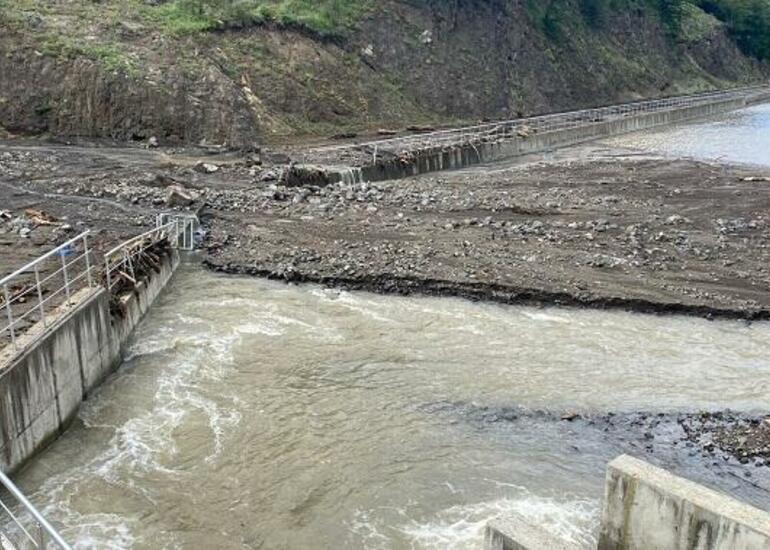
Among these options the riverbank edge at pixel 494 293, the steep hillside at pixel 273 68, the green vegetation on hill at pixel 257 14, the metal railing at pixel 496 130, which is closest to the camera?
the riverbank edge at pixel 494 293

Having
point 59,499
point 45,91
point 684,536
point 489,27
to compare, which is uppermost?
point 489,27

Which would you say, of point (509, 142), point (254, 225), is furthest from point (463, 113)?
point (254, 225)

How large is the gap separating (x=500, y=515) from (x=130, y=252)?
1107 cm

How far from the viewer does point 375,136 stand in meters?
41.5

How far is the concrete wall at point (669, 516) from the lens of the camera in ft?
22.8

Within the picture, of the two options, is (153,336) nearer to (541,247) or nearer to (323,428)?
(323,428)

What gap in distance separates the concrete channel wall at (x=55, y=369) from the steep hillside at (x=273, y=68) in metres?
23.0

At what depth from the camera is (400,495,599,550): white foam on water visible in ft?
32.0

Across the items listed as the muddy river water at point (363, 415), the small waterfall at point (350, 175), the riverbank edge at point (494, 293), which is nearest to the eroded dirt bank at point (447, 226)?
the riverbank edge at point (494, 293)

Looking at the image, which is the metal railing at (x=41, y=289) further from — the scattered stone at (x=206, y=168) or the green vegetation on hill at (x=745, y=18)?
the green vegetation on hill at (x=745, y=18)

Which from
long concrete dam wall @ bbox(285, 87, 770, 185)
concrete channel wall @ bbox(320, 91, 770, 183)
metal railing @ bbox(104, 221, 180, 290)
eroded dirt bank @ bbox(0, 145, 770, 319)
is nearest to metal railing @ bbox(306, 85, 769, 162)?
long concrete dam wall @ bbox(285, 87, 770, 185)

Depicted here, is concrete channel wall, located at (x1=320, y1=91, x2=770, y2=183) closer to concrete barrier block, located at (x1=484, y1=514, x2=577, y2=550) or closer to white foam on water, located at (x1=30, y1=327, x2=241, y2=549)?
white foam on water, located at (x1=30, y1=327, x2=241, y2=549)

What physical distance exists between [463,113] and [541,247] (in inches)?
1278

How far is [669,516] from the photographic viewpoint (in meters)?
7.49
